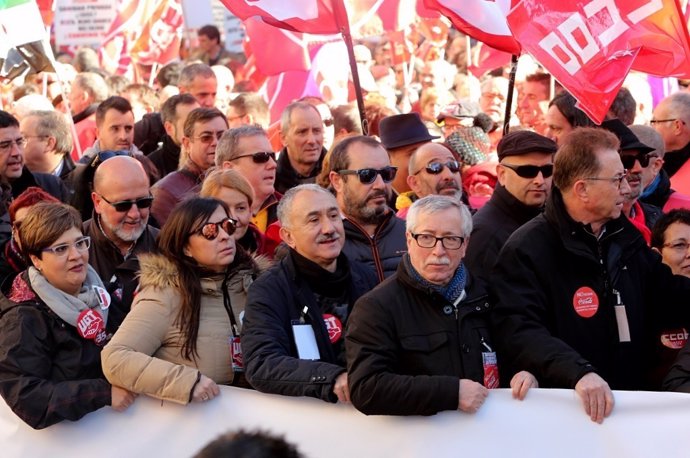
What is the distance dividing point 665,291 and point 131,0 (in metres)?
11.0

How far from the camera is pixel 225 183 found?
6703mm

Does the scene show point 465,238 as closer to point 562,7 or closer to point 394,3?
point 562,7

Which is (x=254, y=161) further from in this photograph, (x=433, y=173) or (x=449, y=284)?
(x=449, y=284)

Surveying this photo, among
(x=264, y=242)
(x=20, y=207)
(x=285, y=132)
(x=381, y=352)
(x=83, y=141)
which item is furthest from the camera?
(x=83, y=141)

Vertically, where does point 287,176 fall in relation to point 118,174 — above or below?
below

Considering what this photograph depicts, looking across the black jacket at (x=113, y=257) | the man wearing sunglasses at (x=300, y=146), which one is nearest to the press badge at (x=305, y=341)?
the black jacket at (x=113, y=257)

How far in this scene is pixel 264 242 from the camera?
6.97 metres

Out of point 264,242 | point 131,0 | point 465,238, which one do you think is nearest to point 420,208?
point 465,238

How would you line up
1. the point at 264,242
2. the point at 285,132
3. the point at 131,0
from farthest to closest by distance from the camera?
the point at 131,0, the point at 285,132, the point at 264,242

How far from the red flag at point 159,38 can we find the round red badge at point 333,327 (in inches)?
407

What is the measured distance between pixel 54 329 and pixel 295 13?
3409 millimetres

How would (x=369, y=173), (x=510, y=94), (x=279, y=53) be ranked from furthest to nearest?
1. (x=279, y=53)
2. (x=510, y=94)
3. (x=369, y=173)

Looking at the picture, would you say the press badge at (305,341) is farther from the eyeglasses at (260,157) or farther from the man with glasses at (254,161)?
the eyeglasses at (260,157)

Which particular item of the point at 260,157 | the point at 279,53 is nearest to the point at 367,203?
the point at 260,157
